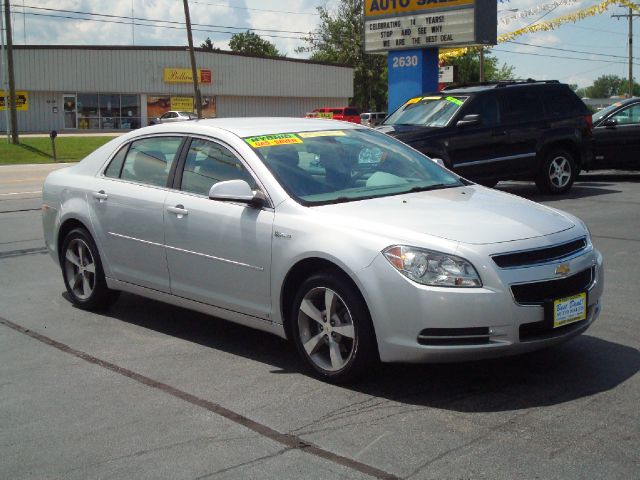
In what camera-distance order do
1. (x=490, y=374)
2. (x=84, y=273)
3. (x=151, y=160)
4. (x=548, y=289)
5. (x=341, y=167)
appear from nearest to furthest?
(x=548, y=289)
(x=490, y=374)
(x=341, y=167)
(x=151, y=160)
(x=84, y=273)

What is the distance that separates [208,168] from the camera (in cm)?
612

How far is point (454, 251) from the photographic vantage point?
184 inches

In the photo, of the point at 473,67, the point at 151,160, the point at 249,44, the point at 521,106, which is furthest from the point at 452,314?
the point at 249,44

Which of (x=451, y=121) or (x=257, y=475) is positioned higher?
(x=451, y=121)

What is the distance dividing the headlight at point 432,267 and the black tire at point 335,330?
1.12 ft

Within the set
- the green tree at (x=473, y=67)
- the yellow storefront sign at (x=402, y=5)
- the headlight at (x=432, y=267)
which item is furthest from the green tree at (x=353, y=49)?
the headlight at (x=432, y=267)

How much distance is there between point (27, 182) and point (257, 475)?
18.7m

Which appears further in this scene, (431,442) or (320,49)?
(320,49)

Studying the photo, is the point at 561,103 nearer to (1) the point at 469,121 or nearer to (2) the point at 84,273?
(1) the point at 469,121

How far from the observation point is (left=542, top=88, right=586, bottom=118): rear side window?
1502 cm

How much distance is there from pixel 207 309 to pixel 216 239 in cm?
53

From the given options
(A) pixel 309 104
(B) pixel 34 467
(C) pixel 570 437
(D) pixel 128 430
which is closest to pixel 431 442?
(C) pixel 570 437

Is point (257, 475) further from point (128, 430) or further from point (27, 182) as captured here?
point (27, 182)

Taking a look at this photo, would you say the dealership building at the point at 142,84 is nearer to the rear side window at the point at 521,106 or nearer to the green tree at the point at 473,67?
the green tree at the point at 473,67
